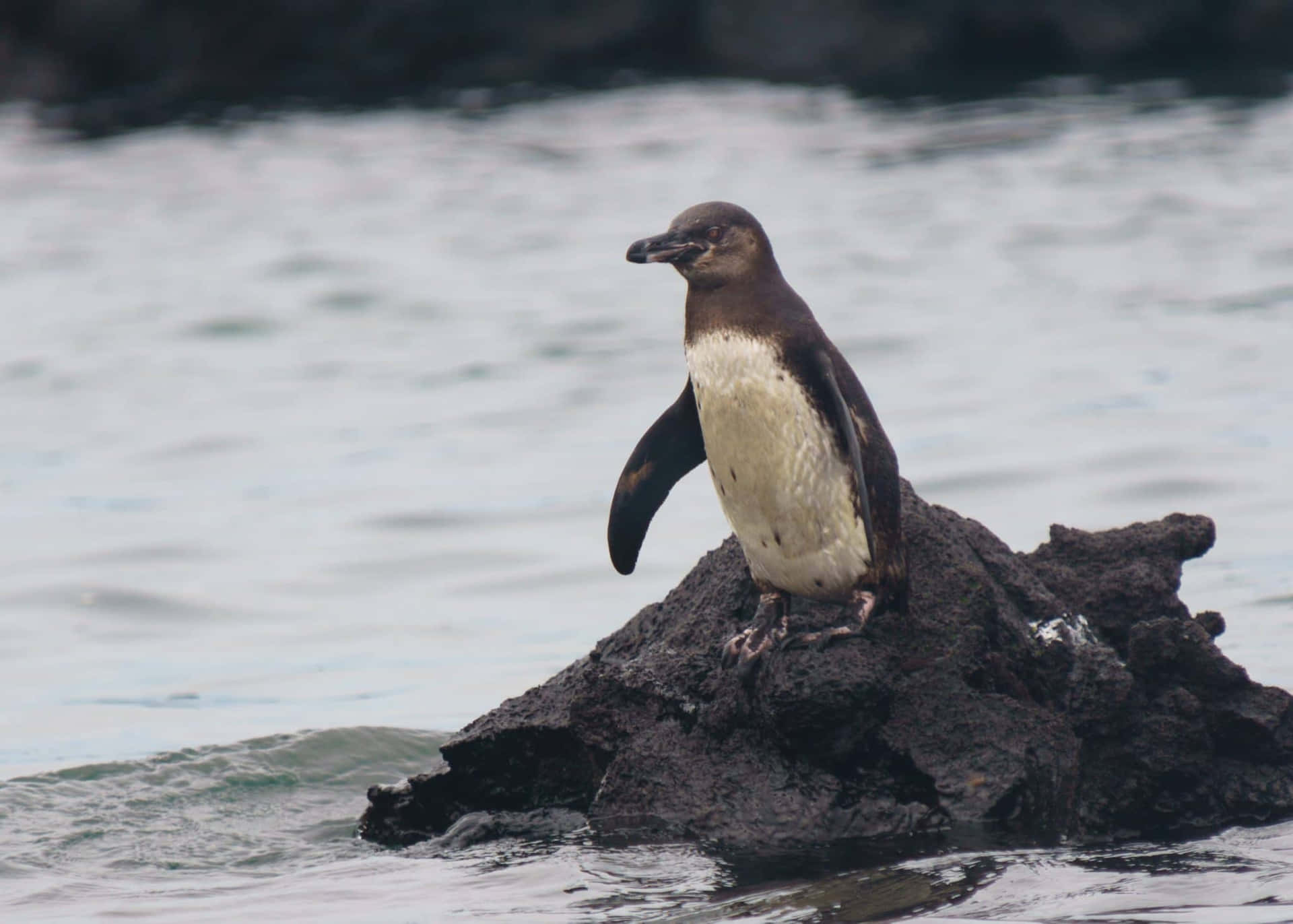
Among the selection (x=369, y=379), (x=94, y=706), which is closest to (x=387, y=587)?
(x=94, y=706)

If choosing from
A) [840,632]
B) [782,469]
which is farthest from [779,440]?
[840,632]

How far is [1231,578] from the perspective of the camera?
885 centimetres

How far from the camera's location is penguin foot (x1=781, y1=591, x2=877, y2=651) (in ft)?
16.2

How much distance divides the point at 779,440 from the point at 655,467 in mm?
649

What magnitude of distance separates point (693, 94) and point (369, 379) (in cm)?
1620

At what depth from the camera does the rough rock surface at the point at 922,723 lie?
4.85 metres

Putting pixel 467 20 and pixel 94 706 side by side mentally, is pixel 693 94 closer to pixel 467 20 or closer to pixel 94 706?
pixel 467 20

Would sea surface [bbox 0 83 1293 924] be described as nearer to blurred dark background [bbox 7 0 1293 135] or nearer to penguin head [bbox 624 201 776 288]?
penguin head [bbox 624 201 776 288]

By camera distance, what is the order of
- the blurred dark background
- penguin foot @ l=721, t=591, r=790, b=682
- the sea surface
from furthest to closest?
the blurred dark background < the sea surface < penguin foot @ l=721, t=591, r=790, b=682

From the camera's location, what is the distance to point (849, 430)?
494 cm

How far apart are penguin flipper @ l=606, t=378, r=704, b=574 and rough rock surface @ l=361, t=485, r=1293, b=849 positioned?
0.81 feet

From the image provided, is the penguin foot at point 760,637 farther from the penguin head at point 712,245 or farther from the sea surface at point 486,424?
the penguin head at point 712,245

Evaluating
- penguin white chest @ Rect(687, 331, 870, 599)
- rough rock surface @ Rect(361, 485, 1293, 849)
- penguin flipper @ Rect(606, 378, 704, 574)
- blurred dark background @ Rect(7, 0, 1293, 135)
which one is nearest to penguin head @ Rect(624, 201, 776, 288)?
penguin white chest @ Rect(687, 331, 870, 599)

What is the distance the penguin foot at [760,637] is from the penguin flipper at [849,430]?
310mm
